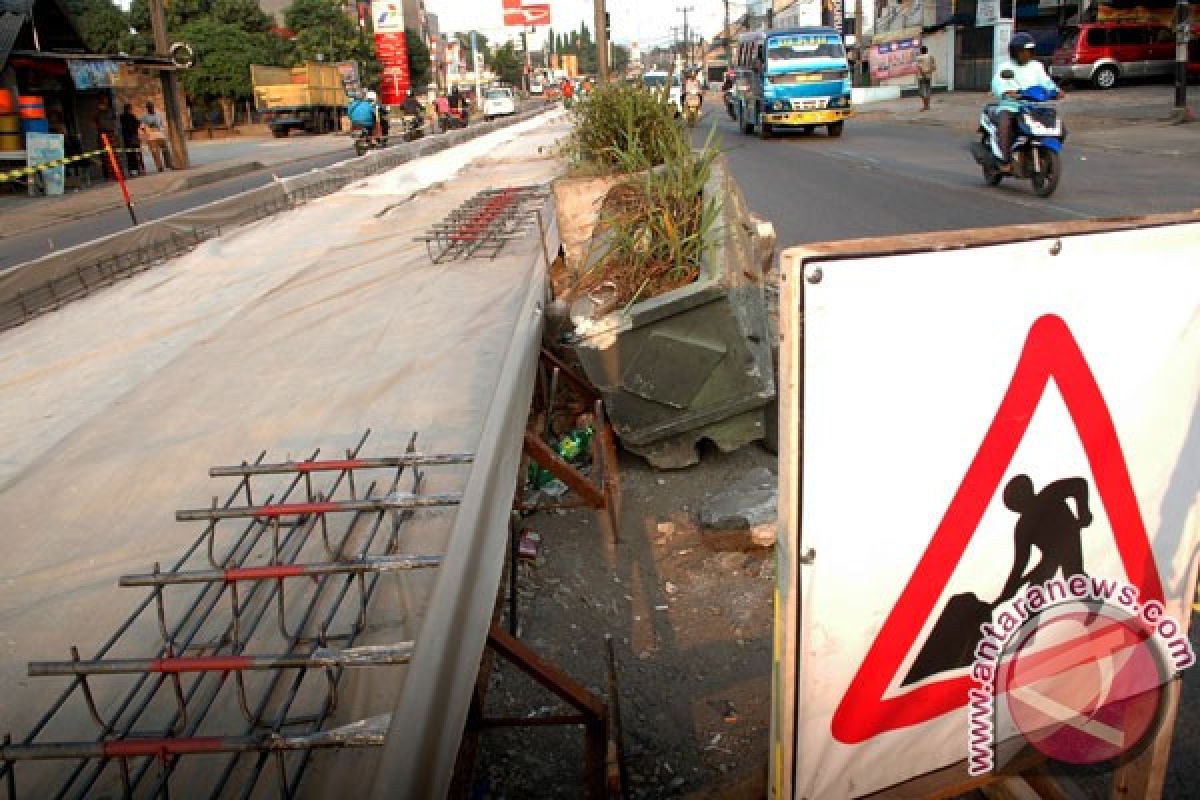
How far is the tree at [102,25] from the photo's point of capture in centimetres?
5506

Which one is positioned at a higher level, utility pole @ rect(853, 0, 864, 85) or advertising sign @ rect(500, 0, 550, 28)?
advertising sign @ rect(500, 0, 550, 28)

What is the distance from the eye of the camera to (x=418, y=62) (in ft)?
236

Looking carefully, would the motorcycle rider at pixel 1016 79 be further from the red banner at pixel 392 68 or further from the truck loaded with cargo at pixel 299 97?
the red banner at pixel 392 68

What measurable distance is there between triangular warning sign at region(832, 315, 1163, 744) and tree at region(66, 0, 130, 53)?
2444 inches

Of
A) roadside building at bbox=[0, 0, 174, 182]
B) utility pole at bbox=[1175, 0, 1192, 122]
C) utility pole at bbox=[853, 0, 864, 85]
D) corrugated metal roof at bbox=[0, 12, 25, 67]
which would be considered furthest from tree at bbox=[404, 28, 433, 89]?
utility pole at bbox=[1175, 0, 1192, 122]

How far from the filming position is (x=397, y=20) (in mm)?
59094

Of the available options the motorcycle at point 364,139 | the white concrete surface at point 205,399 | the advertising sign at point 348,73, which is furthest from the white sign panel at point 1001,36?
the white concrete surface at point 205,399

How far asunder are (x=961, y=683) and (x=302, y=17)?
6678 cm

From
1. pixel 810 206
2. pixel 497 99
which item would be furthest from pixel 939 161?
pixel 497 99

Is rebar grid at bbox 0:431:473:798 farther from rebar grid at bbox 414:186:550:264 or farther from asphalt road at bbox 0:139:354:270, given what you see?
asphalt road at bbox 0:139:354:270

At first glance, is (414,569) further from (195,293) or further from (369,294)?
(195,293)

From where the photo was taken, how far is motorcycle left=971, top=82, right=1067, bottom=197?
10805 mm

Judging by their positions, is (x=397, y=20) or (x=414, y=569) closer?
(x=414, y=569)

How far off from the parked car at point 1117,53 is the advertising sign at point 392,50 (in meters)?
38.1
